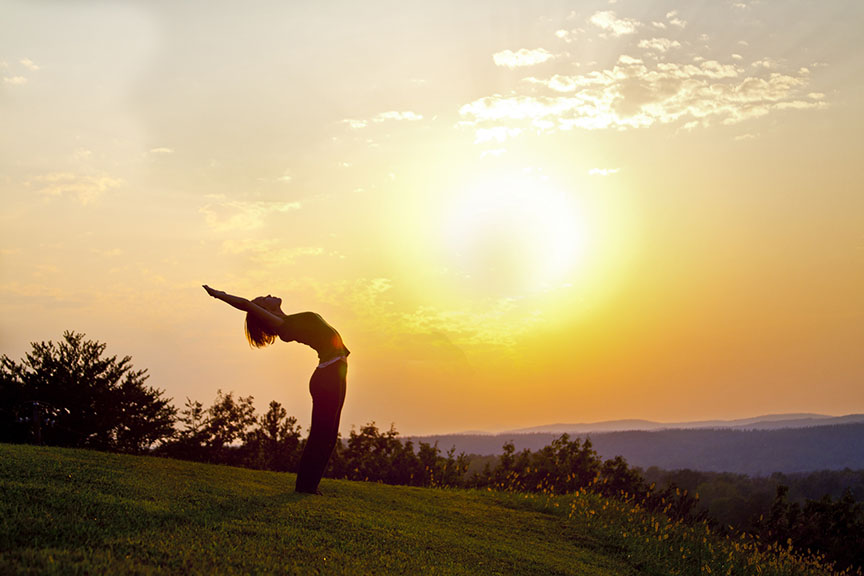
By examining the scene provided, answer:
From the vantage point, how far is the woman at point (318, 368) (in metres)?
15.6

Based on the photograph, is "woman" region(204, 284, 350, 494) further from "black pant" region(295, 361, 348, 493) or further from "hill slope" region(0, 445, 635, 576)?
"hill slope" region(0, 445, 635, 576)

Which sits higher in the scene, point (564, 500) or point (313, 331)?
point (313, 331)

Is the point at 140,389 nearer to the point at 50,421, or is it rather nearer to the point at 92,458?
the point at 50,421

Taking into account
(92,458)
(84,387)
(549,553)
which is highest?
(84,387)

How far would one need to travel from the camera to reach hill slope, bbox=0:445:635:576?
360 inches

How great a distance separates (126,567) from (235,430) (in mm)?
21356

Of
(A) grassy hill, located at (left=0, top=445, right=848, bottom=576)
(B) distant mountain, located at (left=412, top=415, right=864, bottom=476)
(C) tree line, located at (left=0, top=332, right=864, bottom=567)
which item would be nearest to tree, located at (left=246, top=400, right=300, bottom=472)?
(C) tree line, located at (left=0, top=332, right=864, bottom=567)

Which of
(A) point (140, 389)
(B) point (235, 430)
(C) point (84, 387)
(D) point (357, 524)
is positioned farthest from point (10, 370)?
(D) point (357, 524)

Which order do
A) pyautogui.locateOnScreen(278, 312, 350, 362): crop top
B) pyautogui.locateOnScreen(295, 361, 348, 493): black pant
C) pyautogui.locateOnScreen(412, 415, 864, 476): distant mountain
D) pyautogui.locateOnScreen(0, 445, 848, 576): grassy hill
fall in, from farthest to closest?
pyautogui.locateOnScreen(412, 415, 864, 476): distant mountain
pyautogui.locateOnScreen(278, 312, 350, 362): crop top
pyautogui.locateOnScreen(295, 361, 348, 493): black pant
pyautogui.locateOnScreen(0, 445, 848, 576): grassy hill

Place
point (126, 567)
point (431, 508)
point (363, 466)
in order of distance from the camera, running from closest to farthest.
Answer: point (126, 567), point (431, 508), point (363, 466)

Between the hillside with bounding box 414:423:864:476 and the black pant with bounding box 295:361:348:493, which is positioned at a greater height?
the black pant with bounding box 295:361:348:493

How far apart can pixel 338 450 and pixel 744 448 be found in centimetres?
17257

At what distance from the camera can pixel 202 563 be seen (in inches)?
357

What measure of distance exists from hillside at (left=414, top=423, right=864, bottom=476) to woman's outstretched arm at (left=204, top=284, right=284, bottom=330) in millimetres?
151957
